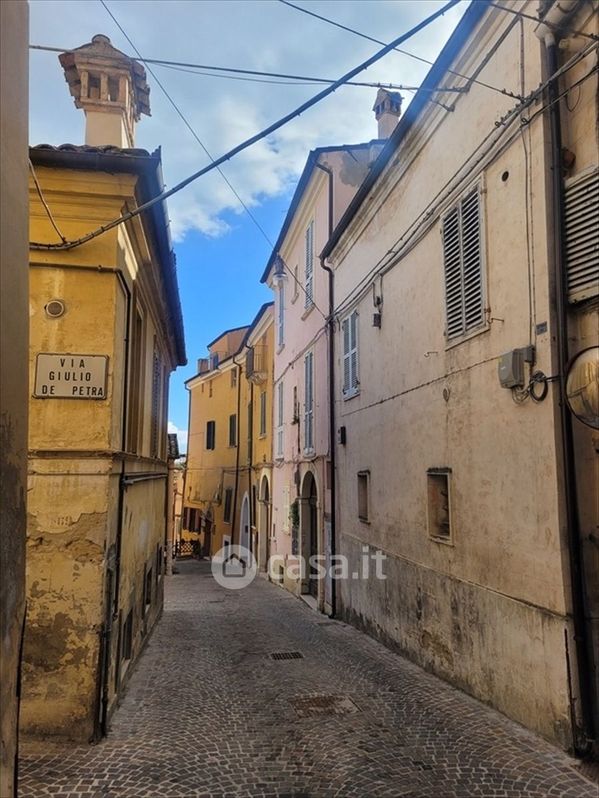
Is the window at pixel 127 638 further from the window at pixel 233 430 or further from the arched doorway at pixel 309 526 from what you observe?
the window at pixel 233 430

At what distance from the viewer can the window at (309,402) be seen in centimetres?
1472

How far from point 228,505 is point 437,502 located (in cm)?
2204

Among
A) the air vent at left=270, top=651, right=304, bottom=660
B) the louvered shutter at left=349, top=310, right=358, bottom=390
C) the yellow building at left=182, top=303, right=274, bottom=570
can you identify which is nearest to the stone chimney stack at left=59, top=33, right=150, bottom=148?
the louvered shutter at left=349, top=310, right=358, bottom=390

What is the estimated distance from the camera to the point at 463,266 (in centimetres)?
679

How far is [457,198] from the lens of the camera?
277 inches

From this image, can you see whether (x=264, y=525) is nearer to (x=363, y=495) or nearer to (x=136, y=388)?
(x=363, y=495)

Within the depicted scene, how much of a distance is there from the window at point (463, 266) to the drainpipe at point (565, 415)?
1.31 m

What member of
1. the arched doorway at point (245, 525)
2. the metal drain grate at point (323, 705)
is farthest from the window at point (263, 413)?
the metal drain grate at point (323, 705)

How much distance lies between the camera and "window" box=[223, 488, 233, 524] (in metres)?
28.1

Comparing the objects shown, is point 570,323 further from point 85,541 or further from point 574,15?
point 85,541

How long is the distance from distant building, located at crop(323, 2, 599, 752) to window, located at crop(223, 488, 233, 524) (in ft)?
62.7

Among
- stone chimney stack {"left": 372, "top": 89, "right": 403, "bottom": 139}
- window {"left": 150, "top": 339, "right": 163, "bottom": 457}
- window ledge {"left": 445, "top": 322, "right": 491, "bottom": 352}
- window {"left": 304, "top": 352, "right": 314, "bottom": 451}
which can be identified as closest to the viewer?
window ledge {"left": 445, "top": 322, "right": 491, "bottom": 352}

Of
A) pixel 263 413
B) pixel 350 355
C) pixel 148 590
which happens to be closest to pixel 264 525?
pixel 263 413

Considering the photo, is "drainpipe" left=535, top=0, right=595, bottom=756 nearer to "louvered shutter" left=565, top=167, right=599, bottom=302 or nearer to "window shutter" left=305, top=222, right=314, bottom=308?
"louvered shutter" left=565, top=167, right=599, bottom=302
